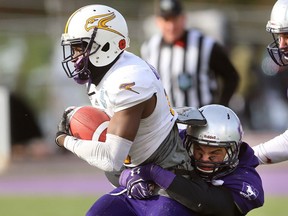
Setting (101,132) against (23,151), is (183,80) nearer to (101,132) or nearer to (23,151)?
(101,132)

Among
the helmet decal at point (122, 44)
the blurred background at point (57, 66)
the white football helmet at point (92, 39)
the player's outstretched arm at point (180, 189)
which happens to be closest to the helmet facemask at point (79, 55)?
the white football helmet at point (92, 39)

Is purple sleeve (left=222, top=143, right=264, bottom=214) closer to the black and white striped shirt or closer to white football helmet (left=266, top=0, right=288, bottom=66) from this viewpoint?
white football helmet (left=266, top=0, right=288, bottom=66)

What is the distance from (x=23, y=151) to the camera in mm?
13078

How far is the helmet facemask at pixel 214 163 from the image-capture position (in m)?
4.83

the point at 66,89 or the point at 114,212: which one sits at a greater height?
the point at 114,212

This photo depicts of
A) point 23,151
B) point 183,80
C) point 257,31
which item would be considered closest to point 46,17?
point 23,151

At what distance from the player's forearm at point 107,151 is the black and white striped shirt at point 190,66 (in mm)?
3512

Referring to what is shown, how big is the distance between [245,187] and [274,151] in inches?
21.9

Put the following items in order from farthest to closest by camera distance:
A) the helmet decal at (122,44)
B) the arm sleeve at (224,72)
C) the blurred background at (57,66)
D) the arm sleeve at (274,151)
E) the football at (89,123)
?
1. the blurred background at (57,66)
2. the arm sleeve at (224,72)
3. the arm sleeve at (274,151)
4. the helmet decal at (122,44)
5. the football at (89,123)

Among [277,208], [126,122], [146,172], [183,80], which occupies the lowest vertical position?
[277,208]

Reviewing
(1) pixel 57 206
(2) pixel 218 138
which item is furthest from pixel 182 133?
(1) pixel 57 206

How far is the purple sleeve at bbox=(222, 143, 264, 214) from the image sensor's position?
482cm

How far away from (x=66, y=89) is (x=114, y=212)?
8826 mm

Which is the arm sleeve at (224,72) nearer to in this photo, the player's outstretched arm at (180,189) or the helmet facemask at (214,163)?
the helmet facemask at (214,163)
